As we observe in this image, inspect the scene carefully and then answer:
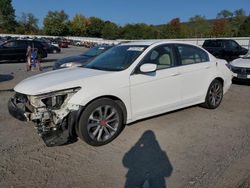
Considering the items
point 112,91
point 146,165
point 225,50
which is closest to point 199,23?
point 225,50

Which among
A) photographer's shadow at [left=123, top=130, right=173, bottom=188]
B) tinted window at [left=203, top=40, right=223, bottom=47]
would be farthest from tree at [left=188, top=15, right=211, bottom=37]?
photographer's shadow at [left=123, top=130, right=173, bottom=188]

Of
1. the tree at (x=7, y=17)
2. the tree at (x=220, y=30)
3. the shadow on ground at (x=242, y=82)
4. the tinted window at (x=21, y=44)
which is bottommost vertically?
the shadow on ground at (x=242, y=82)

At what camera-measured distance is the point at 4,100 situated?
7.87m

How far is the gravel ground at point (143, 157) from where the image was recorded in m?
3.63

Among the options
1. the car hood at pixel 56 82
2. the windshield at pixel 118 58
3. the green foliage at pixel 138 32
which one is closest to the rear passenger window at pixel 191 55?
the windshield at pixel 118 58

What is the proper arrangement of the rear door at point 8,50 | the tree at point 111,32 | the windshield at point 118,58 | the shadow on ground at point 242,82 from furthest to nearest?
the tree at point 111,32 → the rear door at point 8,50 → the shadow on ground at point 242,82 → the windshield at point 118,58

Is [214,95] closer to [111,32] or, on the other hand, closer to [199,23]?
[111,32]

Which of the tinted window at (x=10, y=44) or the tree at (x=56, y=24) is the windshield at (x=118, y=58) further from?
the tree at (x=56, y=24)

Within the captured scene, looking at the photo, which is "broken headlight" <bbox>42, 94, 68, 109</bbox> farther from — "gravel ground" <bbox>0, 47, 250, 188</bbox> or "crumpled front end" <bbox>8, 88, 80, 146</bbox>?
"gravel ground" <bbox>0, 47, 250, 188</bbox>

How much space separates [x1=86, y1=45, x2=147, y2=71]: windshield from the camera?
523 cm

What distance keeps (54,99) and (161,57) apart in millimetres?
2265

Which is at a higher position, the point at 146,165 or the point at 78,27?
the point at 78,27

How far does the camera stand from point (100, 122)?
4.70 metres

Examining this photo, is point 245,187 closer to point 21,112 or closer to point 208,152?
point 208,152
